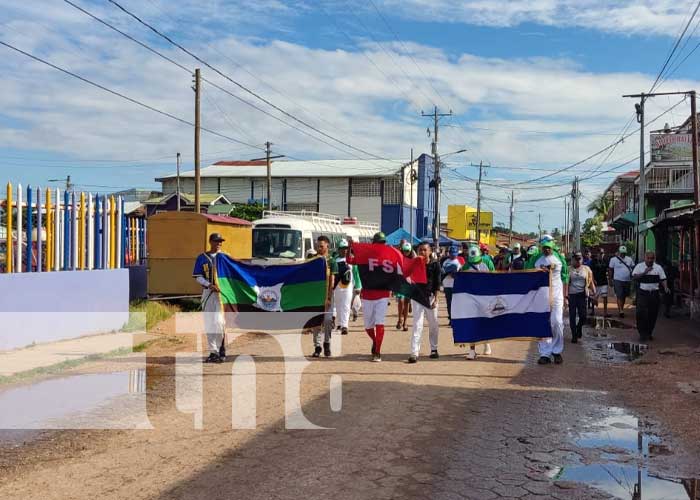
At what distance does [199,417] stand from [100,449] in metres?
1.35

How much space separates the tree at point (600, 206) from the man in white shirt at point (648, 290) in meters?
73.1

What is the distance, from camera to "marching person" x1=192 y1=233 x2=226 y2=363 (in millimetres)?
11602

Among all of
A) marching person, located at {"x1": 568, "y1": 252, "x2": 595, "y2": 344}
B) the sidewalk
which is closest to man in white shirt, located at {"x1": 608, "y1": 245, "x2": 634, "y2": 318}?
marching person, located at {"x1": 568, "y1": 252, "x2": 595, "y2": 344}

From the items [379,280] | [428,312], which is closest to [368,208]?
[428,312]

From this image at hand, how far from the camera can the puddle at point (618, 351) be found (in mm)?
13125

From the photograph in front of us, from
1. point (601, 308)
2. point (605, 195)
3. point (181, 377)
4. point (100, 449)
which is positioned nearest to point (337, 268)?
point (181, 377)

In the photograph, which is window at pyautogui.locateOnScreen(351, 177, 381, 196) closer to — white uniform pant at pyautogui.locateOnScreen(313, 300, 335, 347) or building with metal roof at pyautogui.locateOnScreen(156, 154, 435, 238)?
building with metal roof at pyautogui.locateOnScreen(156, 154, 435, 238)

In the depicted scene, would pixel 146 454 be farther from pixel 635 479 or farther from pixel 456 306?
pixel 456 306

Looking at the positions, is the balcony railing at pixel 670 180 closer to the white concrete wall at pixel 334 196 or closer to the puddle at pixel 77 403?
the white concrete wall at pixel 334 196

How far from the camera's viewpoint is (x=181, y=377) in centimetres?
1062

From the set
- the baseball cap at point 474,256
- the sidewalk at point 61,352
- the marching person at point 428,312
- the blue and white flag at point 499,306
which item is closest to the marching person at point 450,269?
the baseball cap at point 474,256

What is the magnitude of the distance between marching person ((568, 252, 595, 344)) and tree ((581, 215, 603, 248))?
205 feet

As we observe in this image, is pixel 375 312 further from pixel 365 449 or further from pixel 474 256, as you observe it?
pixel 365 449

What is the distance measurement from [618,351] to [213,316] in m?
7.07
